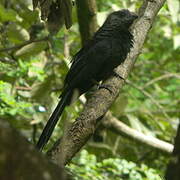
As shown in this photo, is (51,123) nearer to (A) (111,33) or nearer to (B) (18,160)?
(A) (111,33)

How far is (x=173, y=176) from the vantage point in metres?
1.03

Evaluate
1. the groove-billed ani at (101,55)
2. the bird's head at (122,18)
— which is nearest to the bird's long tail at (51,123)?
the groove-billed ani at (101,55)

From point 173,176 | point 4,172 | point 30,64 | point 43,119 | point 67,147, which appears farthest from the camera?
point 43,119

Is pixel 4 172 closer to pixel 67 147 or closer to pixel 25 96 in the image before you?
pixel 67 147

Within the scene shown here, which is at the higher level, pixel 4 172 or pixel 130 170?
pixel 4 172

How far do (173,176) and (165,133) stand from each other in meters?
4.39

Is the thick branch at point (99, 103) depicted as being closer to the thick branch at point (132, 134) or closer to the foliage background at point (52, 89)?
the foliage background at point (52, 89)

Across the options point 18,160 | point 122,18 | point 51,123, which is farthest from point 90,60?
point 18,160

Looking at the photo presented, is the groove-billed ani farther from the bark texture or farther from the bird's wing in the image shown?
the bark texture

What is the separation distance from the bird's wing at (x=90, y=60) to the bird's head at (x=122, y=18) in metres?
0.27

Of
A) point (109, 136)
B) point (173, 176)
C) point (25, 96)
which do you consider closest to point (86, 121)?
point (173, 176)

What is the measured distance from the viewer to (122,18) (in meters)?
4.19

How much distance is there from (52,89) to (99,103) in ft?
6.26

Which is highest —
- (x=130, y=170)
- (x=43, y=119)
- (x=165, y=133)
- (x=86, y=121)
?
(x=86, y=121)
